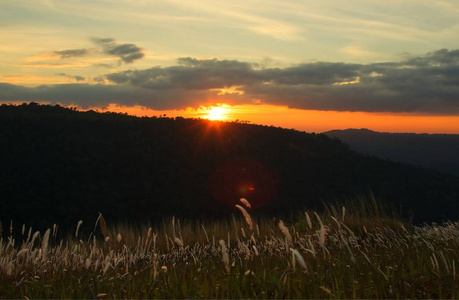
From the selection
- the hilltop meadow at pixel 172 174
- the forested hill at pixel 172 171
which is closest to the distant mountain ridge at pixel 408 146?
the hilltop meadow at pixel 172 174

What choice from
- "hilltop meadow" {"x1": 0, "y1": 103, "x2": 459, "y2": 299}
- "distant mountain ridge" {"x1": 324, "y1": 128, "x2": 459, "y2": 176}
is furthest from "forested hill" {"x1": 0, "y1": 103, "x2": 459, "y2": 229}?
"distant mountain ridge" {"x1": 324, "y1": 128, "x2": 459, "y2": 176}

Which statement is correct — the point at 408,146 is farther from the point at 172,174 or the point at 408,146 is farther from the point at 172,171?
the point at 172,174

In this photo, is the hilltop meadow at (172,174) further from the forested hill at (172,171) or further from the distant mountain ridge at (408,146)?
the distant mountain ridge at (408,146)

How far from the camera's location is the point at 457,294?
3.79 meters

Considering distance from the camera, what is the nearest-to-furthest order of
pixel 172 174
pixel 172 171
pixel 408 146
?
pixel 172 174, pixel 172 171, pixel 408 146

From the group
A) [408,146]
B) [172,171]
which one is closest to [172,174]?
[172,171]

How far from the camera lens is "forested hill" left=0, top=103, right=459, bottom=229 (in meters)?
40.5

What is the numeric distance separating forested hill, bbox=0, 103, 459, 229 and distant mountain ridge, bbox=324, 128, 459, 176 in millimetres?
73324

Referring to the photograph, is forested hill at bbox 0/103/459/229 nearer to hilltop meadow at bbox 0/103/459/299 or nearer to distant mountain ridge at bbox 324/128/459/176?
hilltop meadow at bbox 0/103/459/299

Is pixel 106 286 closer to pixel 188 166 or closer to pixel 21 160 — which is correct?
pixel 21 160

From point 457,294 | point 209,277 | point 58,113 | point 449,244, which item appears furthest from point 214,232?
point 58,113

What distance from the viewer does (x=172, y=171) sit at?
48.9 metres

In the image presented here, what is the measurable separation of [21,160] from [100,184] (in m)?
6.99

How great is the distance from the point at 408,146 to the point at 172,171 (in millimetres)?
112632
